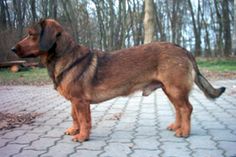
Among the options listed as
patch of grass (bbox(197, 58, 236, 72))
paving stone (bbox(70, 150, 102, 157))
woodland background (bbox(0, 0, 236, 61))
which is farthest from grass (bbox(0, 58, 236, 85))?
woodland background (bbox(0, 0, 236, 61))

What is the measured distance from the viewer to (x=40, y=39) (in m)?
5.24

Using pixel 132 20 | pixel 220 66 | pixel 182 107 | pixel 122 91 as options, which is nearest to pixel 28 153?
pixel 122 91

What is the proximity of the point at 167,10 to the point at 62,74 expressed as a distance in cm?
4216

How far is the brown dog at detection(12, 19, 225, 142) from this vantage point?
17.5 ft

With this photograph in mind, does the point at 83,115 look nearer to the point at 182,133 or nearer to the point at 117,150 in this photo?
the point at 117,150

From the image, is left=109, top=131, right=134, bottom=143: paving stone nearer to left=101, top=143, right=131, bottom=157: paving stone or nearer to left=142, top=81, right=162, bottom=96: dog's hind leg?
left=101, top=143, right=131, bottom=157: paving stone

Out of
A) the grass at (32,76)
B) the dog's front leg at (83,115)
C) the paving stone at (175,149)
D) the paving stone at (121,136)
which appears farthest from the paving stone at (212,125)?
the grass at (32,76)

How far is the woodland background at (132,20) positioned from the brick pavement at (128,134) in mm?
29318

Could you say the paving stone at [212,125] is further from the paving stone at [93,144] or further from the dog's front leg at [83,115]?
the dog's front leg at [83,115]

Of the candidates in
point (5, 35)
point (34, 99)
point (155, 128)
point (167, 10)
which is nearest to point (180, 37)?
point (167, 10)

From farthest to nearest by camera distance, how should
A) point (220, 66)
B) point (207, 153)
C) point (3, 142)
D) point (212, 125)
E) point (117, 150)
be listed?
point (220, 66), point (212, 125), point (3, 142), point (117, 150), point (207, 153)

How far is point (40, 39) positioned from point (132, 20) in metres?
39.4

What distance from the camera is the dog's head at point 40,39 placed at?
523 cm

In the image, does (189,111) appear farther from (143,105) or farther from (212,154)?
(143,105)
